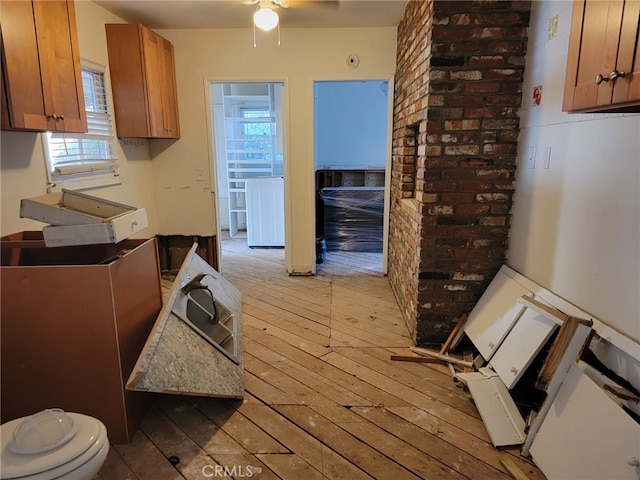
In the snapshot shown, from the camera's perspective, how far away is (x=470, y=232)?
100 inches

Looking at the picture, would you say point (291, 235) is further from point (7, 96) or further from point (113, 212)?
point (7, 96)

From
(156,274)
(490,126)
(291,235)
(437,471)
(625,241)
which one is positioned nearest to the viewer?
(625,241)

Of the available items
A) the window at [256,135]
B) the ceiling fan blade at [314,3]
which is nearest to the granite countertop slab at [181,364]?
the ceiling fan blade at [314,3]

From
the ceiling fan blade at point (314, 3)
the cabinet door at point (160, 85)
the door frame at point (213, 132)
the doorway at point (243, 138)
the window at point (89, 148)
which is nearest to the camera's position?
the window at point (89, 148)

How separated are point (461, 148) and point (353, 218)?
2677 millimetres

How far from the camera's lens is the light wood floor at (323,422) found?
1.69 m

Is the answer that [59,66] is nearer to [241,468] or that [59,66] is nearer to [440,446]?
[241,468]

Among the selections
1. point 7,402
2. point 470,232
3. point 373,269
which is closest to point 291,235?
point 373,269

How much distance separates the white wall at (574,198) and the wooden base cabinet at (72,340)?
210 centimetres

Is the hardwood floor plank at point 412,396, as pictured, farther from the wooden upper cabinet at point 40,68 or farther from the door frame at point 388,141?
the wooden upper cabinet at point 40,68

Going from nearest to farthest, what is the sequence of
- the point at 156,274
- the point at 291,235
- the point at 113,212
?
the point at 113,212, the point at 156,274, the point at 291,235

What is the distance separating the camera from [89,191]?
Answer: 9.99 feet

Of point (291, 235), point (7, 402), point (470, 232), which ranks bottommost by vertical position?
point (7, 402)

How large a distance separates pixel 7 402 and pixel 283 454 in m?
1.28
